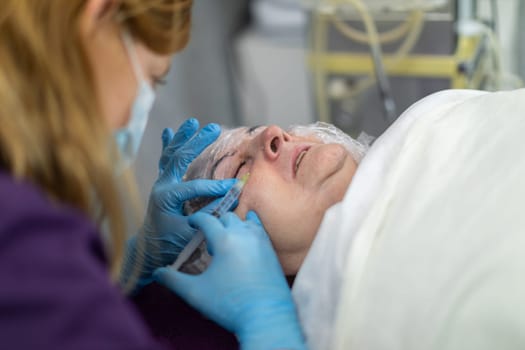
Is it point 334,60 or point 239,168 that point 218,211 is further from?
point 334,60

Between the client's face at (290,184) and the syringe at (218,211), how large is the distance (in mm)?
12

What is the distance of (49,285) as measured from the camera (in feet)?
2.21

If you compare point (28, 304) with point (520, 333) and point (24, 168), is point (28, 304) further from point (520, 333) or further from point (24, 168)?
point (520, 333)

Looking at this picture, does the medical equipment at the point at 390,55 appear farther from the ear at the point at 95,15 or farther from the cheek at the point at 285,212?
the ear at the point at 95,15

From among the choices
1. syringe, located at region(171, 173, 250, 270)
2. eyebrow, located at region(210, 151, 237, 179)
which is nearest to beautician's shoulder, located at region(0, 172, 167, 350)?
syringe, located at region(171, 173, 250, 270)

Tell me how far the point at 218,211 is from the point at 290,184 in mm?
137

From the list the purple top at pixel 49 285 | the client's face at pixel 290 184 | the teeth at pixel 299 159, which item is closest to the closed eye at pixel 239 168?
the client's face at pixel 290 184

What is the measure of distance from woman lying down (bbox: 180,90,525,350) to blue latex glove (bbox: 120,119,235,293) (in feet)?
0.24

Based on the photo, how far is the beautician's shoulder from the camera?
664 millimetres

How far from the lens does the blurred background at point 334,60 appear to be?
1.89 meters

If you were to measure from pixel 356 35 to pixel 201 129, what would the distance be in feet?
3.03

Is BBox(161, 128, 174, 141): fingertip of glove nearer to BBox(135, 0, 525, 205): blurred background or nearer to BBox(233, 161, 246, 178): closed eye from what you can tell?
BBox(135, 0, 525, 205): blurred background

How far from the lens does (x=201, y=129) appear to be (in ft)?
4.38

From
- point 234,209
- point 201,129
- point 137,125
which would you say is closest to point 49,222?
point 137,125
